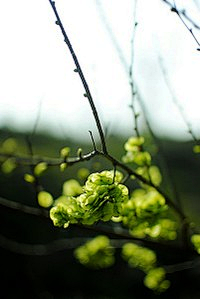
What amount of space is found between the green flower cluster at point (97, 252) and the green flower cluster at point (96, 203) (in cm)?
87

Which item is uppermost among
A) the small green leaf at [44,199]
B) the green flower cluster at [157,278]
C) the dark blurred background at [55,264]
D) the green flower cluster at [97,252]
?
the small green leaf at [44,199]

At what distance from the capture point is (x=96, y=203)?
1220 mm

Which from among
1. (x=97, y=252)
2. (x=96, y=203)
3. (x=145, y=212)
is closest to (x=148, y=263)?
(x=97, y=252)

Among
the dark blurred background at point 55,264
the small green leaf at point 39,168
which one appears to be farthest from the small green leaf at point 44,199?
the dark blurred background at point 55,264

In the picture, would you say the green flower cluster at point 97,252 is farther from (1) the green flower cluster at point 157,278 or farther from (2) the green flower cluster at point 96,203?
(2) the green flower cluster at point 96,203

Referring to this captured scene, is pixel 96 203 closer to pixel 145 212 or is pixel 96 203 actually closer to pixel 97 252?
pixel 145 212

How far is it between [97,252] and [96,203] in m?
0.97

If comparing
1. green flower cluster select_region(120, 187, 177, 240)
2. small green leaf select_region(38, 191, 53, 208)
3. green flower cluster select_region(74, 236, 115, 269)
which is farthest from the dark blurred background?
green flower cluster select_region(120, 187, 177, 240)

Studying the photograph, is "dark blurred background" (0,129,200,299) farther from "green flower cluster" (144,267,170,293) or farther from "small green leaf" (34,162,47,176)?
"small green leaf" (34,162,47,176)

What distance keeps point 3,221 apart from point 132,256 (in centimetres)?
332

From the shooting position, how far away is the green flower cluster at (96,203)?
48.1 inches

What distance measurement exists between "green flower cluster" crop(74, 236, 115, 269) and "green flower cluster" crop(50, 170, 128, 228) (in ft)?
2.87

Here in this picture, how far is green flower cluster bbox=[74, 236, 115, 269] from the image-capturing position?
2.13 m

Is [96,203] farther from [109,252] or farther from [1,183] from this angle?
[1,183]
